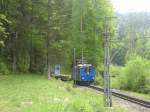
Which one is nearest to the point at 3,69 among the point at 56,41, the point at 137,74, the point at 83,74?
the point at 56,41

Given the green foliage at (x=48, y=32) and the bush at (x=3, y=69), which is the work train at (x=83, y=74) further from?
the bush at (x=3, y=69)

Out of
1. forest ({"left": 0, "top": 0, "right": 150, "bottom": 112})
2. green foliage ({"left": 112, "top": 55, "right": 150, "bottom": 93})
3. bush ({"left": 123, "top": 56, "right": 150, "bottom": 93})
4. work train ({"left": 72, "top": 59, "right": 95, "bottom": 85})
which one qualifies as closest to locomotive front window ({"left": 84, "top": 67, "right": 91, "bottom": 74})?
work train ({"left": 72, "top": 59, "right": 95, "bottom": 85})

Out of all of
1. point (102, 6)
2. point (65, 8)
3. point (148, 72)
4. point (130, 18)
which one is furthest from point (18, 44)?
point (130, 18)

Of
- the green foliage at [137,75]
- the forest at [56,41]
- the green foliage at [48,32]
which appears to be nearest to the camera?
the green foliage at [137,75]

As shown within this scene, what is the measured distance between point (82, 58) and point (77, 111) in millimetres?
38245

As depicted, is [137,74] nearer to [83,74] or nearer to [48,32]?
[83,74]

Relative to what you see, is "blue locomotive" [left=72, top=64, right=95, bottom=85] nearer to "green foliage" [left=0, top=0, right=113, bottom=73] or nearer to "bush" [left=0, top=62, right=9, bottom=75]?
"green foliage" [left=0, top=0, right=113, bottom=73]

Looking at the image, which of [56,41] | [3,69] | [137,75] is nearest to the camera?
[137,75]

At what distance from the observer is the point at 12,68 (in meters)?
48.1

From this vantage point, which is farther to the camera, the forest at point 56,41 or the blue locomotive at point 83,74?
the blue locomotive at point 83,74

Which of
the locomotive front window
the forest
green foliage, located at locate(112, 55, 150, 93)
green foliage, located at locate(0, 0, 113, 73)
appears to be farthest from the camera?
green foliage, located at locate(0, 0, 113, 73)

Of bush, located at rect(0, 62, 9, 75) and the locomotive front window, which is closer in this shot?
bush, located at rect(0, 62, 9, 75)

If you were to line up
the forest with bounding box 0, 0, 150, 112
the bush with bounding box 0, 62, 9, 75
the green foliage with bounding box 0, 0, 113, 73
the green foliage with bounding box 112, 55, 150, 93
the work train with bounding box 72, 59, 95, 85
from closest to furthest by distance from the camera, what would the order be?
the green foliage with bounding box 112, 55, 150, 93, the forest with bounding box 0, 0, 150, 112, the bush with bounding box 0, 62, 9, 75, the work train with bounding box 72, 59, 95, 85, the green foliage with bounding box 0, 0, 113, 73

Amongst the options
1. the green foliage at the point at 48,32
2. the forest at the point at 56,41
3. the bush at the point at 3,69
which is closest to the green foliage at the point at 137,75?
the forest at the point at 56,41
